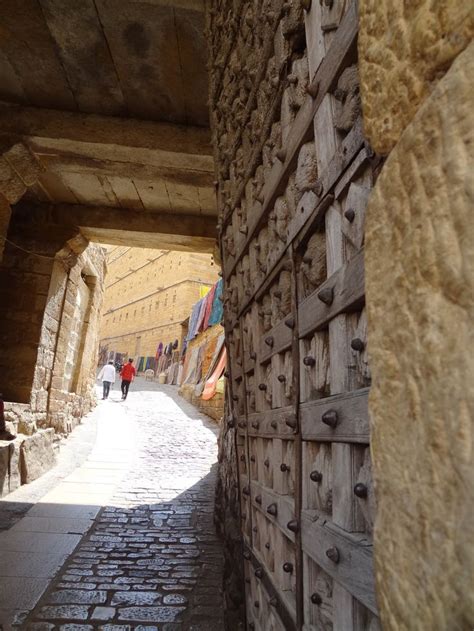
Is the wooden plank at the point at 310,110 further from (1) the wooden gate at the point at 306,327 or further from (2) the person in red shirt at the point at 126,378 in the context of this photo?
(2) the person in red shirt at the point at 126,378

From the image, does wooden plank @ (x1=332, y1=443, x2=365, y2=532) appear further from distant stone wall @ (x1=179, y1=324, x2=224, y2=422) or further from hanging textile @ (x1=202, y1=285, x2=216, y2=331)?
hanging textile @ (x1=202, y1=285, x2=216, y2=331)

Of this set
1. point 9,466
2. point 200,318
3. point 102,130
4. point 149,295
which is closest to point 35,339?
point 9,466

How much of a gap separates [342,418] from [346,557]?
321 millimetres

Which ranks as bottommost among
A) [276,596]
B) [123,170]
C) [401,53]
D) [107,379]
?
[276,596]

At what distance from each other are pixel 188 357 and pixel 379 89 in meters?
17.0

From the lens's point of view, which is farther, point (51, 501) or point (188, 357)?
point (188, 357)

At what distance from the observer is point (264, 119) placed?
79.0 inches

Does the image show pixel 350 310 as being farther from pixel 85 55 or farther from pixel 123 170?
pixel 123 170

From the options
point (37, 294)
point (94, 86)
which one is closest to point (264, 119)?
point (94, 86)

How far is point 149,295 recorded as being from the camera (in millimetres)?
30453

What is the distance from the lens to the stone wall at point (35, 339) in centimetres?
505

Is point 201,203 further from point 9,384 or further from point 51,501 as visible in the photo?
point 51,501

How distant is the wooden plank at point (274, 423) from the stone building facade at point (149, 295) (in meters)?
20.2

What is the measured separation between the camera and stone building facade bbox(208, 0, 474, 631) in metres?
0.50
